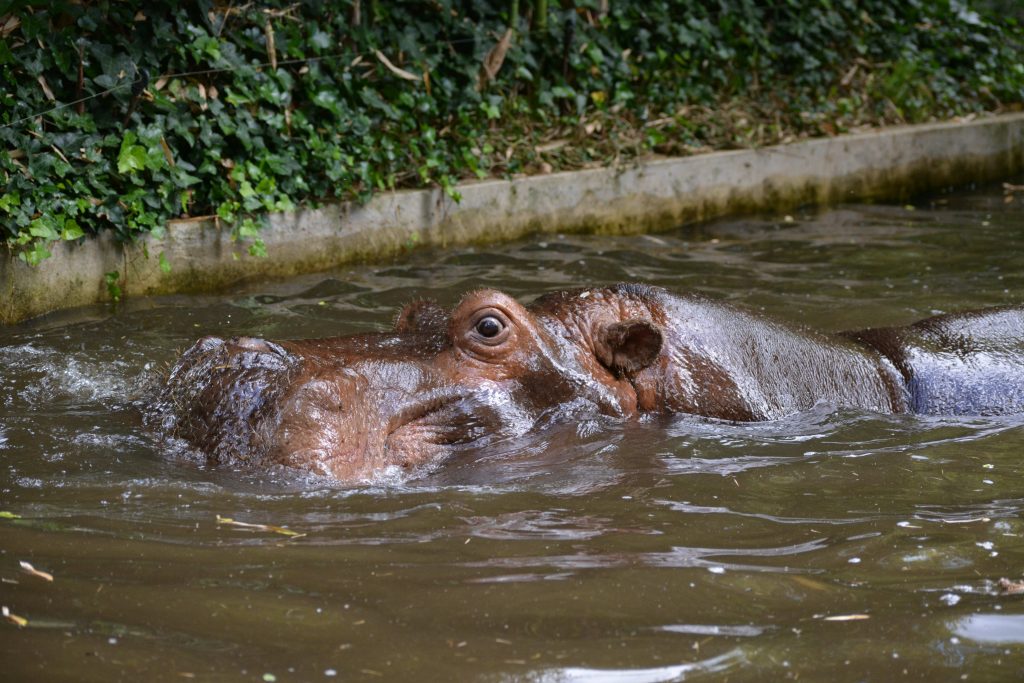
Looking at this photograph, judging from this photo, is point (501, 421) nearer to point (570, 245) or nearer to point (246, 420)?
point (246, 420)

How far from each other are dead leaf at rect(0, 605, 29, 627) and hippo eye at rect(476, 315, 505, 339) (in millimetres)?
2074

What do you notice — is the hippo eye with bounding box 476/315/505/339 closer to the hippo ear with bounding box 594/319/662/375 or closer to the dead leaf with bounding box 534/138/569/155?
the hippo ear with bounding box 594/319/662/375

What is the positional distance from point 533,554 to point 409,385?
1.13 metres

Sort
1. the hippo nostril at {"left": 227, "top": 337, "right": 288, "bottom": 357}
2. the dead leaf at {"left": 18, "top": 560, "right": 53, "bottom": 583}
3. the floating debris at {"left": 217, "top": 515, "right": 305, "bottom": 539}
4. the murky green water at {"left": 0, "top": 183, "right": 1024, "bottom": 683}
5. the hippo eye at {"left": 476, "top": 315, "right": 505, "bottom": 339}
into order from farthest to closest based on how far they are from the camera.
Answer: the hippo eye at {"left": 476, "top": 315, "right": 505, "bottom": 339}, the hippo nostril at {"left": 227, "top": 337, "right": 288, "bottom": 357}, the floating debris at {"left": 217, "top": 515, "right": 305, "bottom": 539}, the dead leaf at {"left": 18, "top": 560, "right": 53, "bottom": 583}, the murky green water at {"left": 0, "top": 183, "right": 1024, "bottom": 683}

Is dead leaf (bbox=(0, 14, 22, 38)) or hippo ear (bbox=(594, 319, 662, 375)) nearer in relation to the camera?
hippo ear (bbox=(594, 319, 662, 375))

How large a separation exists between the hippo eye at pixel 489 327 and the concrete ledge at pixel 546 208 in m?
3.50

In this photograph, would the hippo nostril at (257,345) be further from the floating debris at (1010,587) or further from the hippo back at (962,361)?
the hippo back at (962,361)

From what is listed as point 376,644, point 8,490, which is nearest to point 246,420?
point 8,490

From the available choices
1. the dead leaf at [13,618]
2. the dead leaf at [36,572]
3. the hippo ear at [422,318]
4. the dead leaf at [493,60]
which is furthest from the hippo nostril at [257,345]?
the dead leaf at [493,60]

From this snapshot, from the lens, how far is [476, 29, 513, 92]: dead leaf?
32.3ft

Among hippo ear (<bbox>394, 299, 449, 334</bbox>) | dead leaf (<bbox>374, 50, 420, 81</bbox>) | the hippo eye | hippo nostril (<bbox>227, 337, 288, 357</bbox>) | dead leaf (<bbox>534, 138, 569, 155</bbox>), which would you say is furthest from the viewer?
dead leaf (<bbox>534, 138, 569, 155</bbox>)

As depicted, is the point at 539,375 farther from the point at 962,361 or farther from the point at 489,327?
the point at 962,361

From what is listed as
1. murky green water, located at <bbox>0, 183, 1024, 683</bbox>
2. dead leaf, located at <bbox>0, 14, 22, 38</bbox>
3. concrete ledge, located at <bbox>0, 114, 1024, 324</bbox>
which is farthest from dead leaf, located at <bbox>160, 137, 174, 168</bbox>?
murky green water, located at <bbox>0, 183, 1024, 683</bbox>

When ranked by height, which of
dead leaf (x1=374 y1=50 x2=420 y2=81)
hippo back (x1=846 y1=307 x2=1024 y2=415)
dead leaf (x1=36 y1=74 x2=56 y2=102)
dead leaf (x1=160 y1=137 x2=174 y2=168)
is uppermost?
dead leaf (x1=374 y1=50 x2=420 y2=81)
